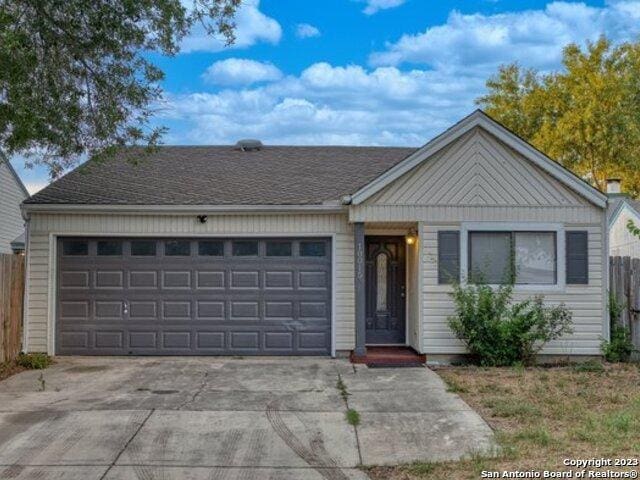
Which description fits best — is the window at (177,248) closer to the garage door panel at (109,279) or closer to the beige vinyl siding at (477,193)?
the garage door panel at (109,279)

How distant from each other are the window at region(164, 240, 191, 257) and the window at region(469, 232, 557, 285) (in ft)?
17.2

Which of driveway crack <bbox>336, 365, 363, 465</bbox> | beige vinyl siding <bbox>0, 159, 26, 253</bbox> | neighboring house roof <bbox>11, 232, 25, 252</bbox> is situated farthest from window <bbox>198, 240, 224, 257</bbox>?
beige vinyl siding <bbox>0, 159, 26, 253</bbox>

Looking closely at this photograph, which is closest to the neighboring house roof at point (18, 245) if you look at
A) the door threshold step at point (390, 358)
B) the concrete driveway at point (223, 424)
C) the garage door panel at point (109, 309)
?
the garage door panel at point (109, 309)

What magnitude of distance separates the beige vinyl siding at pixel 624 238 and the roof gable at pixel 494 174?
512 inches

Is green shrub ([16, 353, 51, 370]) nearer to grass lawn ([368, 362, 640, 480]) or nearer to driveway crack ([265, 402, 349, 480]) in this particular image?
driveway crack ([265, 402, 349, 480])

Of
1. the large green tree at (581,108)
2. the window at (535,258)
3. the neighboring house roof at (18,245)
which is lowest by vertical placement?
the window at (535,258)

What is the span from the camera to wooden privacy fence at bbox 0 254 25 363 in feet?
35.9

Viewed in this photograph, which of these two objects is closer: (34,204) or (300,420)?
(300,420)

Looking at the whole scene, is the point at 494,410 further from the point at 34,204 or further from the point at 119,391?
the point at 34,204

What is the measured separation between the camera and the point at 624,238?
79.8 ft

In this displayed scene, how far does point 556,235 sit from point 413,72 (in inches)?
294

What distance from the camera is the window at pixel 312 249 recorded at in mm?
12117

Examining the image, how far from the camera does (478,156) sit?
11336 millimetres

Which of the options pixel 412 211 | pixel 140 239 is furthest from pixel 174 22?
pixel 412 211
